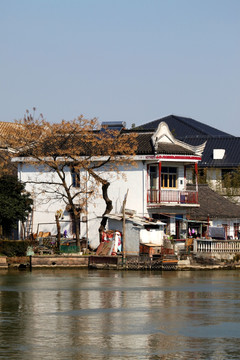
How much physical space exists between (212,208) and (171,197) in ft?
25.6

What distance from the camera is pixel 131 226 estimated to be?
52812 millimetres

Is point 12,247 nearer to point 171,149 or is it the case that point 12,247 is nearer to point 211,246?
point 211,246

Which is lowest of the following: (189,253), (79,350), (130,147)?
(79,350)

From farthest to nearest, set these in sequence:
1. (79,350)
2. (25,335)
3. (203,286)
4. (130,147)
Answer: (130,147)
(203,286)
(25,335)
(79,350)

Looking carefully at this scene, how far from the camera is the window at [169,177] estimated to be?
57906 millimetres

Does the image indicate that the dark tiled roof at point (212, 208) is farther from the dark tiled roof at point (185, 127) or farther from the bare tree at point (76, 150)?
the dark tiled roof at point (185, 127)

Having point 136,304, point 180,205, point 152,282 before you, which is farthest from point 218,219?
point 136,304

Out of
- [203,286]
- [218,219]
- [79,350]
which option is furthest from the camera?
[218,219]

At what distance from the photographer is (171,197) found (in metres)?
57.4

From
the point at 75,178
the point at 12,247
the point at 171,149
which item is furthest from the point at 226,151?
the point at 12,247

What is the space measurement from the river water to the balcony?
11650 mm

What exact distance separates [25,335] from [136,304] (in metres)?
8.37

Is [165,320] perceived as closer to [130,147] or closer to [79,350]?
[79,350]

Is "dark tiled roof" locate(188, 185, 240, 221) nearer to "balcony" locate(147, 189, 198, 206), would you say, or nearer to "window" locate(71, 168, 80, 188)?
"balcony" locate(147, 189, 198, 206)
